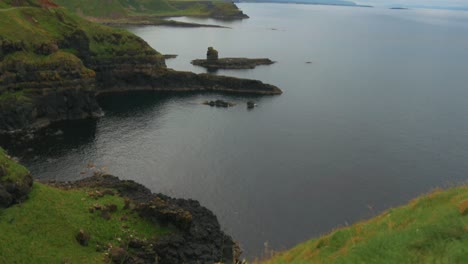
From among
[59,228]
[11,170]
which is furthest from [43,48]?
[59,228]

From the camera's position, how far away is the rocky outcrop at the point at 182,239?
51625 millimetres

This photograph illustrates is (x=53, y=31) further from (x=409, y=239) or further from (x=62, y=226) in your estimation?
(x=409, y=239)

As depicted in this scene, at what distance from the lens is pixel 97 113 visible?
122m

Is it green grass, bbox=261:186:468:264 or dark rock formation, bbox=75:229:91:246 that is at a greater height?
green grass, bbox=261:186:468:264

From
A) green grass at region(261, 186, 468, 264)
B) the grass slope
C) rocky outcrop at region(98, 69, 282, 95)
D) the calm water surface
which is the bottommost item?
the calm water surface

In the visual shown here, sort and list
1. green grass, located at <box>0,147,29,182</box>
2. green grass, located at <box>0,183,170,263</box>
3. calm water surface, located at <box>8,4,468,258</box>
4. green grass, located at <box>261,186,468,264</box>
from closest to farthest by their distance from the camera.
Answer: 1. green grass, located at <box>261,186,468,264</box>
2. green grass, located at <box>0,183,170,263</box>
3. green grass, located at <box>0,147,29,182</box>
4. calm water surface, located at <box>8,4,468,258</box>

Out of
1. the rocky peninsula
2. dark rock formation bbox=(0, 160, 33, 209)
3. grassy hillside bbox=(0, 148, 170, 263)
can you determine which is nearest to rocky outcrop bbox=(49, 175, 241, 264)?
grassy hillside bbox=(0, 148, 170, 263)

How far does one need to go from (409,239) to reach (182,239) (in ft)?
117

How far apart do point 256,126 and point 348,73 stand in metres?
93.6

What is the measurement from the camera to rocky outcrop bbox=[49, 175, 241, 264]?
169 feet

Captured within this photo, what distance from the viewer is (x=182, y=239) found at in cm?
5491

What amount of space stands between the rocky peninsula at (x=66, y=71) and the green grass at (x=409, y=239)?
95911 mm

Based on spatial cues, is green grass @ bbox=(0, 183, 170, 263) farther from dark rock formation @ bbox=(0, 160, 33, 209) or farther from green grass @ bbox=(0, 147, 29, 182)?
green grass @ bbox=(0, 147, 29, 182)

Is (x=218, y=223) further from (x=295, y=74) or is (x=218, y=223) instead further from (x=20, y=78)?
(x=295, y=74)
